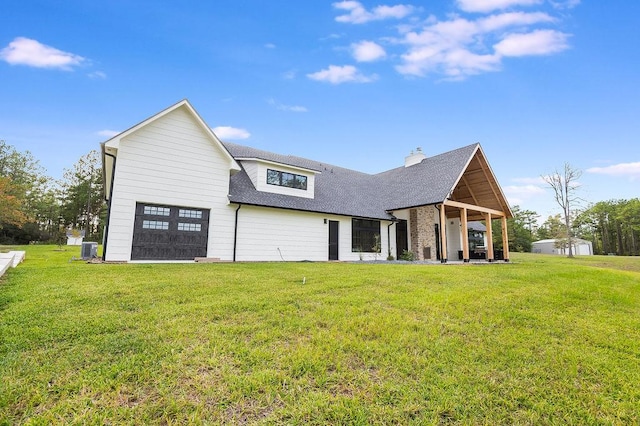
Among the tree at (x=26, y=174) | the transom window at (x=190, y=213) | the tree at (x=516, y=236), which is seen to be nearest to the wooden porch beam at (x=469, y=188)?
the transom window at (x=190, y=213)

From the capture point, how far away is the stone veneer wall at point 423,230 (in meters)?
16.4

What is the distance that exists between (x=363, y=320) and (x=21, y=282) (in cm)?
671

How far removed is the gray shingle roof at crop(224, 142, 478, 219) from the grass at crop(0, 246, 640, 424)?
8644 mm

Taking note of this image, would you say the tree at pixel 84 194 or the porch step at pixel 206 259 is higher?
the tree at pixel 84 194

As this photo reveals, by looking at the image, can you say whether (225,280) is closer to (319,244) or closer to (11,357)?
(11,357)

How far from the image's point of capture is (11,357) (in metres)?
2.58

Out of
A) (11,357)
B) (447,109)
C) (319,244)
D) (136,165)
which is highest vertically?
(447,109)

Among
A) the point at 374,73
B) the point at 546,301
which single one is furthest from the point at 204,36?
the point at 546,301

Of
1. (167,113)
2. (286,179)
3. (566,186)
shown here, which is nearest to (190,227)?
(167,113)

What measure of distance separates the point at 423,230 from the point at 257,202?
9623mm

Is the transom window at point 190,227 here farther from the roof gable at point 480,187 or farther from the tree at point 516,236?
the tree at point 516,236

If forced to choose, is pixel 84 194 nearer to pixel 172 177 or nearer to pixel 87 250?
pixel 87 250

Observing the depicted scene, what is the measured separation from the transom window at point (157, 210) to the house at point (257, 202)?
3 centimetres

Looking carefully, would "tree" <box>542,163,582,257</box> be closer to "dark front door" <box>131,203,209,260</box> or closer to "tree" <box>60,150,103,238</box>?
"dark front door" <box>131,203,209,260</box>
